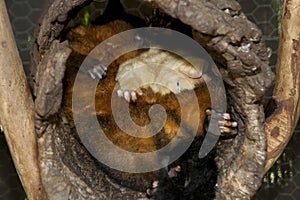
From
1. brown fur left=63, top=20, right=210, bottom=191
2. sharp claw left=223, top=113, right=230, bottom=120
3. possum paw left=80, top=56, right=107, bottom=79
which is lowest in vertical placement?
brown fur left=63, top=20, right=210, bottom=191

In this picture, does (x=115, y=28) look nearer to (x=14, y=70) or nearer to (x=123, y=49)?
(x=123, y=49)

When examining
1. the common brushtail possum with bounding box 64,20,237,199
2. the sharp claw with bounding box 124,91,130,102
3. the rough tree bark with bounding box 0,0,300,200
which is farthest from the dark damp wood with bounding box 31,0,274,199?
the sharp claw with bounding box 124,91,130,102

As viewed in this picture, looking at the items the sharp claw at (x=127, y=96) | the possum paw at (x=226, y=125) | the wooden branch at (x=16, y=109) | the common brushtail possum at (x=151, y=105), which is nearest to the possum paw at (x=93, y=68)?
the common brushtail possum at (x=151, y=105)

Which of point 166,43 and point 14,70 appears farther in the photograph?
point 166,43

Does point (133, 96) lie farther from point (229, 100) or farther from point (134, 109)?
point (229, 100)

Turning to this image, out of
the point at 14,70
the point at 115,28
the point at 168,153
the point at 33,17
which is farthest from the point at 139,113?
the point at 33,17

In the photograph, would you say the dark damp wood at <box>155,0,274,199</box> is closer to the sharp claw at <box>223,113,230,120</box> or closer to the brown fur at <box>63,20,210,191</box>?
the sharp claw at <box>223,113,230,120</box>

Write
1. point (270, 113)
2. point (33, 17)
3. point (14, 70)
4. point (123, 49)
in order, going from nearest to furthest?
point (14, 70) → point (270, 113) → point (123, 49) → point (33, 17)
